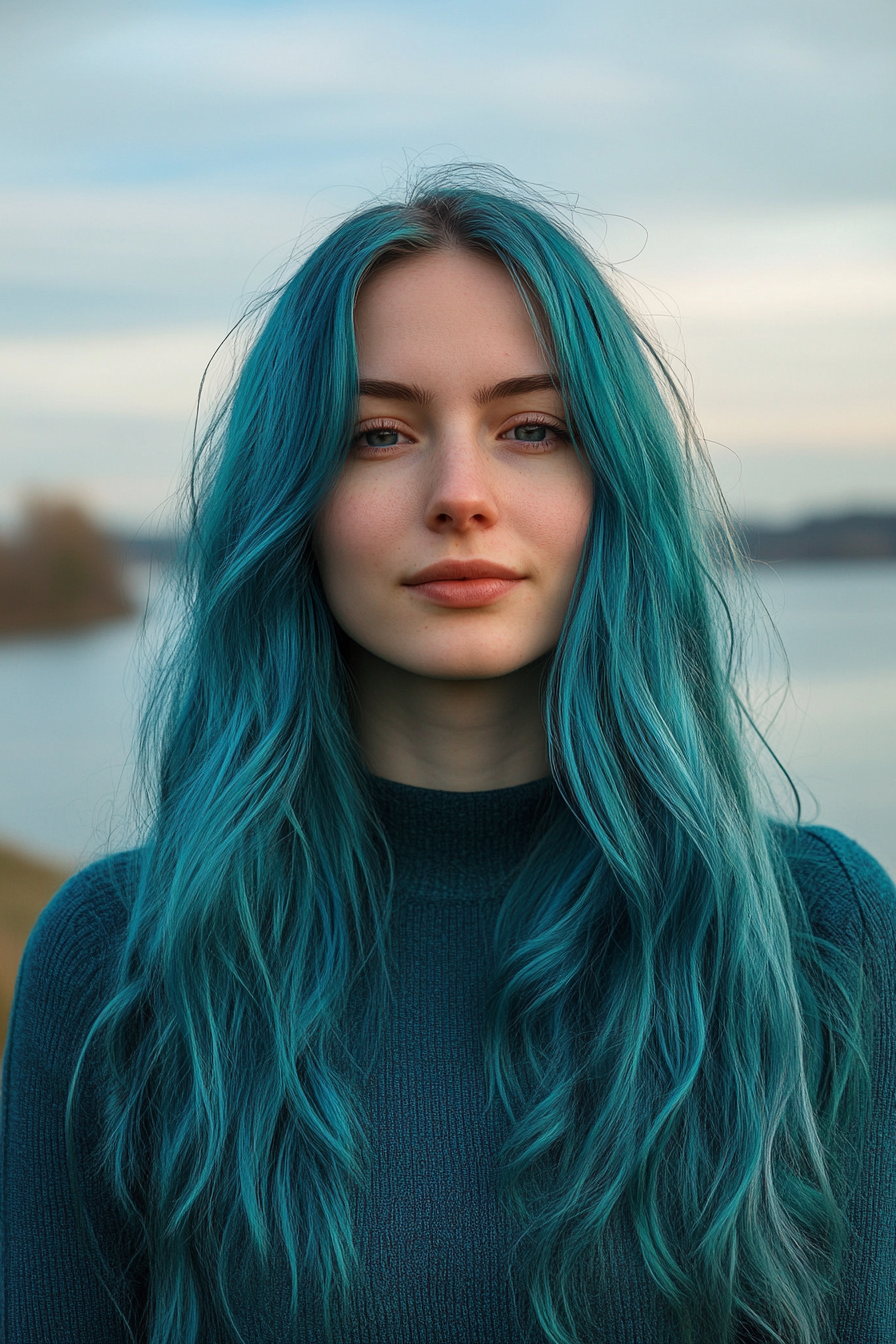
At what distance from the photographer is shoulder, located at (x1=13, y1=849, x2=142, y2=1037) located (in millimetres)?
1313

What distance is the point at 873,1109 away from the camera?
49.8 inches

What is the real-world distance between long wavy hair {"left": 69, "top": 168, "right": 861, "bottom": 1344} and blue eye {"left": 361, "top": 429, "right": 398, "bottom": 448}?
2 centimetres

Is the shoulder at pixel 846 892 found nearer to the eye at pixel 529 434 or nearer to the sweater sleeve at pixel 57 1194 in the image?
the eye at pixel 529 434

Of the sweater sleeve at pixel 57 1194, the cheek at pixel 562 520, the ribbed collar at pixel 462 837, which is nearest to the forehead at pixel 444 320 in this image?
the cheek at pixel 562 520

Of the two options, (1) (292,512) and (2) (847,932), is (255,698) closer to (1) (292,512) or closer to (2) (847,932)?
(1) (292,512)

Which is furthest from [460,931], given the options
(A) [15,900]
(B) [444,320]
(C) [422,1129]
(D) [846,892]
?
(A) [15,900]

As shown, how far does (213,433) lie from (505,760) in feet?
1.95

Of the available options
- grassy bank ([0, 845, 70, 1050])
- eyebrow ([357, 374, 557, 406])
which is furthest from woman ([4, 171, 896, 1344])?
grassy bank ([0, 845, 70, 1050])

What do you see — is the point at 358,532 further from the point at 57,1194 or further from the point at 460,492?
the point at 57,1194

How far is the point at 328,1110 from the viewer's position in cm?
119

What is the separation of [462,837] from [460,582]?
0.34 meters

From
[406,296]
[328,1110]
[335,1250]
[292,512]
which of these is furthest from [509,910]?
[406,296]

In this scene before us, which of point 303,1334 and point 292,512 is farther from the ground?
point 292,512

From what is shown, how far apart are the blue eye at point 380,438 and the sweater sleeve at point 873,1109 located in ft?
2.36
